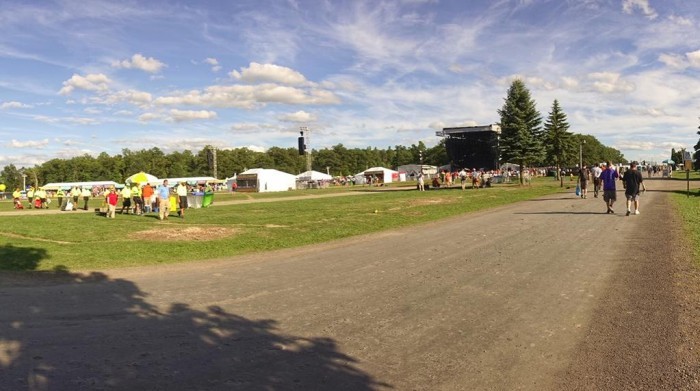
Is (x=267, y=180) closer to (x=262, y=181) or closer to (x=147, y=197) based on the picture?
(x=262, y=181)

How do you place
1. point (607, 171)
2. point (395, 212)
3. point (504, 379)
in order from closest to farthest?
point (504, 379)
point (607, 171)
point (395, 212)

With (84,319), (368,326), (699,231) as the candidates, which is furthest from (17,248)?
(699,231)

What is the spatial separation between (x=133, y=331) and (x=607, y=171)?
16.9 meters

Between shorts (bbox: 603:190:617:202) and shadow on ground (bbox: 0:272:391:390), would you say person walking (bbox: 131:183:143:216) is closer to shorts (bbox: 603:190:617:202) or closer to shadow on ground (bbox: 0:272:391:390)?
shadow on ground (bbox: 0:272:391:390)

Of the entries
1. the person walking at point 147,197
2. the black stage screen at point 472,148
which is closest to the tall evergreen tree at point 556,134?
the black stage screen at point 472,148

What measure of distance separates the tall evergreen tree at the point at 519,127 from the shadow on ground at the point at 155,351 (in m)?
45.3

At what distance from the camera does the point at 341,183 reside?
9175cm

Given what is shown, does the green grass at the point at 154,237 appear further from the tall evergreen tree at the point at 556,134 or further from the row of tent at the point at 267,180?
the row of tent at the point at 267,180

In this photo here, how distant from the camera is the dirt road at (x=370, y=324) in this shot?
4.05 meters

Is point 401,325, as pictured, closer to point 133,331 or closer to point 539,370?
point 539,370

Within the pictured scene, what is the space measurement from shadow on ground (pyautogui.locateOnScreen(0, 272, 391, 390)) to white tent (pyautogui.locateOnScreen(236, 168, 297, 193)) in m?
66.4

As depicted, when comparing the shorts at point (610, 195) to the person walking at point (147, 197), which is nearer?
the shorts at point (610, 195)

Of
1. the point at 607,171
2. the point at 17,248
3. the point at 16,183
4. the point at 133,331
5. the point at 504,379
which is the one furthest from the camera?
the point at 16,183

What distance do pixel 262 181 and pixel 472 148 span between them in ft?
128
